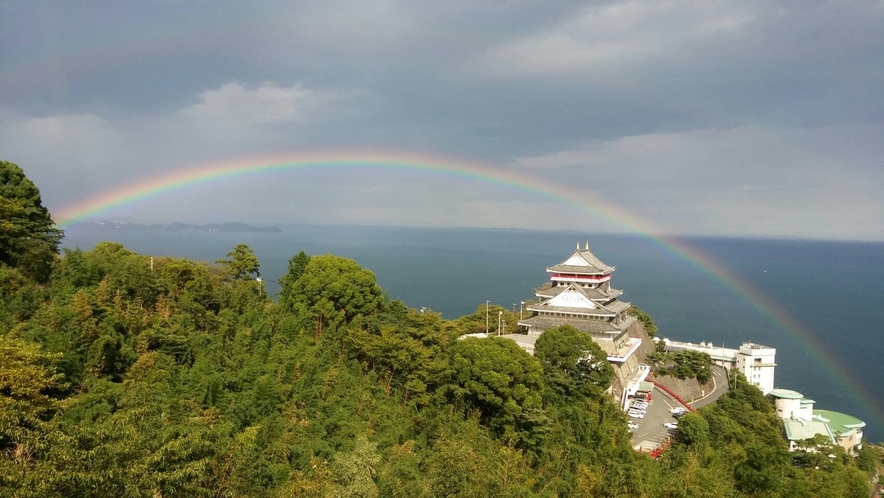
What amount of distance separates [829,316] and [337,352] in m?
81.1

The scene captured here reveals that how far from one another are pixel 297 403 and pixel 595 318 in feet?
57.6

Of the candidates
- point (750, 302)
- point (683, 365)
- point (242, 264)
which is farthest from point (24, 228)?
point (750, 302)

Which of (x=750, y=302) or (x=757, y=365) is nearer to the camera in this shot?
(x=757, y=365)

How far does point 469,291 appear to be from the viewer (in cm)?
8481

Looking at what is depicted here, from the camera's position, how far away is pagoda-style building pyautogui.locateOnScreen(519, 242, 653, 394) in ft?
82.5

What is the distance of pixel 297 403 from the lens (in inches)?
510

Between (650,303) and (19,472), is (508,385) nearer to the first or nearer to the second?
(19,472)

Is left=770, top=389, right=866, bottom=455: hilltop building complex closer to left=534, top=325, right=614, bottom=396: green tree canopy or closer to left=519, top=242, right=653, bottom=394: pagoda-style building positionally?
left=519, top=242, right=653, bottom=394: pagoda-style building

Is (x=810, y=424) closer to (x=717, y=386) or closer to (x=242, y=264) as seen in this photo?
(x=717, y=386)

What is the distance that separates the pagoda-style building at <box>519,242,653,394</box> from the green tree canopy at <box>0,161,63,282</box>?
1962 cm

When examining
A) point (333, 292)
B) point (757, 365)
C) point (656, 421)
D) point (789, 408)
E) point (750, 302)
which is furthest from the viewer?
point (750, 302)

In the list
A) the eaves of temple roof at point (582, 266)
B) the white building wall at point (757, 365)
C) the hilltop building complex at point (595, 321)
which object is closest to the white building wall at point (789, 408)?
the white building wall at point (757, 365)

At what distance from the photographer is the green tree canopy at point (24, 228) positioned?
50.3 ft

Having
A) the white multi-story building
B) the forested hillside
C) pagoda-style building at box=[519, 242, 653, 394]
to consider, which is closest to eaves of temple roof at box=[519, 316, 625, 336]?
pagoda-style building at box=[519, 242, 653, 394]
